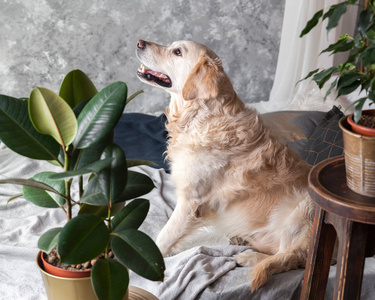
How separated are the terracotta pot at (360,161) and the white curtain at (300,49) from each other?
2.03m

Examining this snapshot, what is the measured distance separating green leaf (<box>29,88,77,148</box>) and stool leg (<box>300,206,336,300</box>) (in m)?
0.67

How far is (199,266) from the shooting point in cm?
158

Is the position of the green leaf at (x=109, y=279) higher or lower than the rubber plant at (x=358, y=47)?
lower

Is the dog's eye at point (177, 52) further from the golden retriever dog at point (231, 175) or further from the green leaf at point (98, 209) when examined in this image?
the green leaf at point (98, 209)

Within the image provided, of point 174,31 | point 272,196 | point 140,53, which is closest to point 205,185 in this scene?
point 272,196

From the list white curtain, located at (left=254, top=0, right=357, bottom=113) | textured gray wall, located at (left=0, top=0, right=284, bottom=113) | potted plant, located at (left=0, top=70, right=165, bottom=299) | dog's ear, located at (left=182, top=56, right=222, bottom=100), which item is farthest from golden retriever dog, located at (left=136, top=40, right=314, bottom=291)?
textured gray wall, located at (left=0, top=0, right=284, bottom=113)

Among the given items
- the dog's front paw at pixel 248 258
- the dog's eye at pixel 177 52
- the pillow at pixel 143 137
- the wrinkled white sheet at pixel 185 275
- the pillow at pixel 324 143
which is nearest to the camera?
the wrinkled white sheet at pixel 185 275

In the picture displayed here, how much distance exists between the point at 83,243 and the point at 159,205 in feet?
3.95

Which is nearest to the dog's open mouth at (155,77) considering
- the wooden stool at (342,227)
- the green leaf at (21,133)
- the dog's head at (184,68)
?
the dog's head at (184,68)

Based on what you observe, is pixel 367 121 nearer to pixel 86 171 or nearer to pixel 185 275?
pixel 86 171

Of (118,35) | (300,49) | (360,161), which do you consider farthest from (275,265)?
(118,35)

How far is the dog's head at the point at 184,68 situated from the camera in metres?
1.71

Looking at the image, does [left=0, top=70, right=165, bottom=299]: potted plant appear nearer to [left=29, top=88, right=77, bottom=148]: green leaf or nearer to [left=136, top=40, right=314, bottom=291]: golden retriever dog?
[left=29, top=88, right=77, bottom=148]: green leaf

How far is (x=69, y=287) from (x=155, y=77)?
1.11 metres
